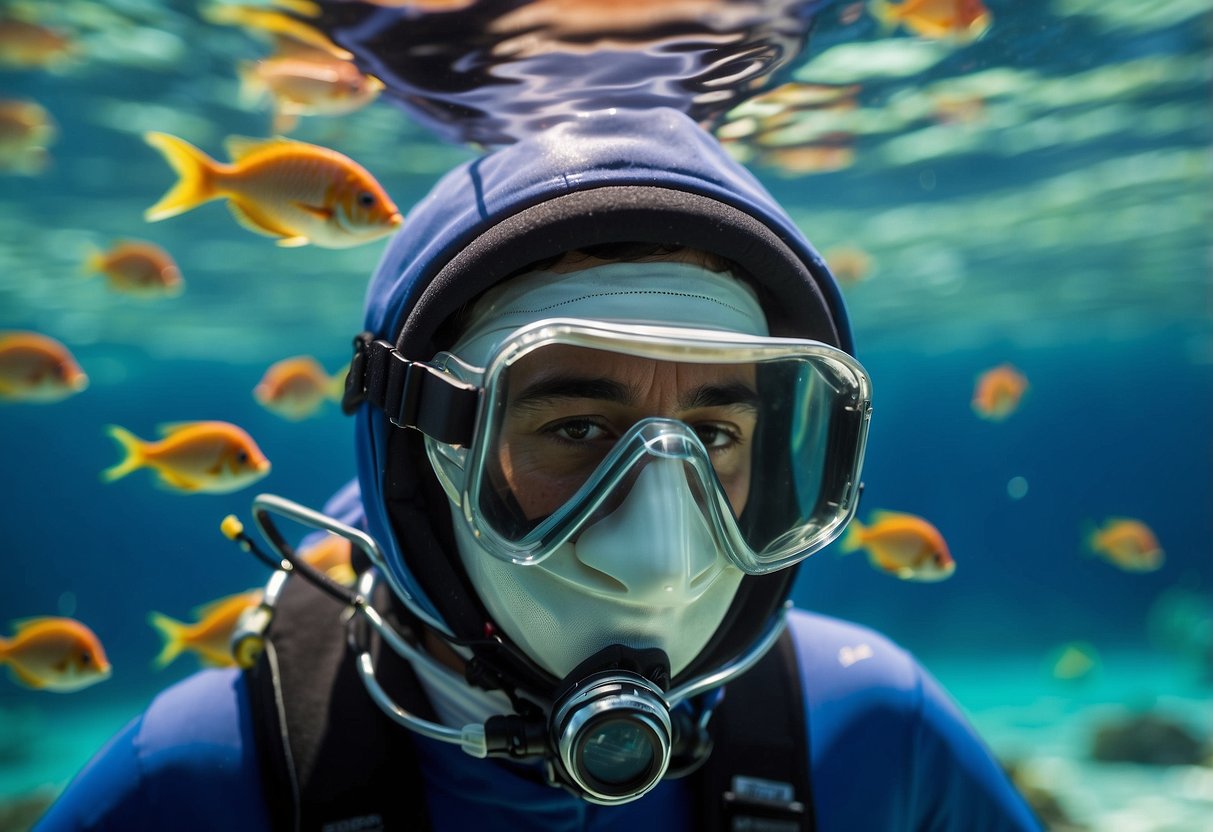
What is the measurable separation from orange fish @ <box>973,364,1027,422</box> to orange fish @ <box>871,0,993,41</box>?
200 inches

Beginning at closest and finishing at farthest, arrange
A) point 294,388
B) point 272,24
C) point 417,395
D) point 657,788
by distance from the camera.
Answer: point 417,395
point 657,788
point 272,24
point 294,388

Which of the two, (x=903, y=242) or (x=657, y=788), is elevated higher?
(x=903, y=242)

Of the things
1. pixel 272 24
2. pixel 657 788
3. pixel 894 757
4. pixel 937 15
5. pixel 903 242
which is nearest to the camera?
pixel 657 788

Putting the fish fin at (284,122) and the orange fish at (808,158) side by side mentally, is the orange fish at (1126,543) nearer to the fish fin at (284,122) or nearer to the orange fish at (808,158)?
the orange fish at (808,158)

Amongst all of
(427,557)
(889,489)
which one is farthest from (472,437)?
(889,489)

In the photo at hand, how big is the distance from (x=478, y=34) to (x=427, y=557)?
2453 millimetres

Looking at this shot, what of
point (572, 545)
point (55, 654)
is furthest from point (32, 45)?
point (572, 545)

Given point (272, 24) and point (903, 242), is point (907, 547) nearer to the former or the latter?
point (272, 24)

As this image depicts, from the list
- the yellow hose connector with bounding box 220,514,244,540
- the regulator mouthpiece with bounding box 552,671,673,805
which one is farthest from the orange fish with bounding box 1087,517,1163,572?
the yellow hose connector with bounding box 220,514,244,540

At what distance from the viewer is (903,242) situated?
1858 cm

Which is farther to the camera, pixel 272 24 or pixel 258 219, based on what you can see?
pixel 272 24

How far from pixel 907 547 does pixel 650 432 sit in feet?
15.7

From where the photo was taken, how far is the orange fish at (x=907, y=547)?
20.0ft

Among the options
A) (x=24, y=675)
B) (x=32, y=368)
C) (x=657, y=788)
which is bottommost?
(x=657, y=788)
